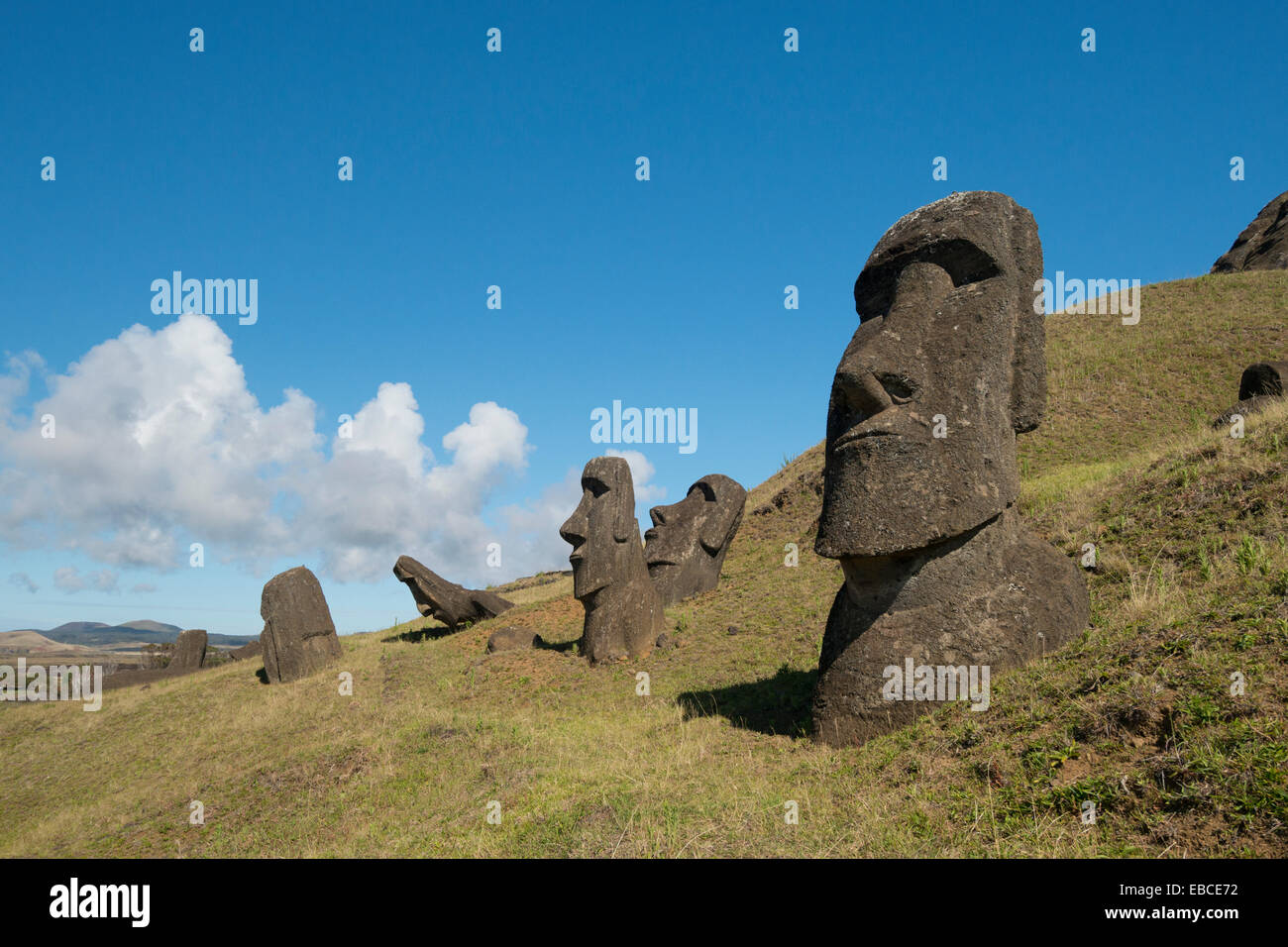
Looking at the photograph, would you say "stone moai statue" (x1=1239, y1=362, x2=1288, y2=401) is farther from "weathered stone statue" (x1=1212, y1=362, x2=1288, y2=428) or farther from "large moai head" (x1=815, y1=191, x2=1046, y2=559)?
"large moai head" (x1=815, y1=191, x2=1046, y2=559)

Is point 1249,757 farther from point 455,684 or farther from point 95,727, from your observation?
point 95,727

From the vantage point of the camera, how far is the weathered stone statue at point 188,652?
22.0 metres

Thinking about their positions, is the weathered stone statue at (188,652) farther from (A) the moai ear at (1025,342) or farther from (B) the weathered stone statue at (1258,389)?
(B) the weathered stone statue at (1258,389)

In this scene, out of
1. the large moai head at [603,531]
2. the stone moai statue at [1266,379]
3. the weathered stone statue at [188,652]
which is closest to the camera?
the large moai head at [603,531]

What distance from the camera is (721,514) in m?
18.0

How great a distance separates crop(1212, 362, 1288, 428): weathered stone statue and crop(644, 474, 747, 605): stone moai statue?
978cm

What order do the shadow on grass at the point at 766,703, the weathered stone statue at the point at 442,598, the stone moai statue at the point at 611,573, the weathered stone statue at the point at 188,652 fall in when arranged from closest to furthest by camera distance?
the shadow on grass at the point at 766,703, the stone moai statue at the point at 611,573, the weathered stone statue at the point at 442,598, the weathered stone statue at the point at 188,652

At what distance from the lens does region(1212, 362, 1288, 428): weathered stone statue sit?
46.8ft

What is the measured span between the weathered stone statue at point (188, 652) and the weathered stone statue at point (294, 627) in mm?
6139

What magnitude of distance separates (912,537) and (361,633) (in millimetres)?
21163

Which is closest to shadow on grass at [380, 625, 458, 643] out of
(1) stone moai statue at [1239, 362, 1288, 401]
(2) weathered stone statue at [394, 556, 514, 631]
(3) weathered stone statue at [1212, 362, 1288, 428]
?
(2) weathered stone statue at [394, 556, 514, 631]

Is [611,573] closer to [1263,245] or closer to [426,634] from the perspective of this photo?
[426,634]

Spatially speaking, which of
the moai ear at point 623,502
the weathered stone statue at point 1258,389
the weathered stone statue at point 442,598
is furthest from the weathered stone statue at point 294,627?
the weathered stone statue at point 1258,389
